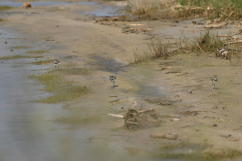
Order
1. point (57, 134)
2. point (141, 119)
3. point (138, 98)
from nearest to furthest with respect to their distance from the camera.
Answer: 1. point (57, 134)
2. point (141, 119)
3. point (138, 98)

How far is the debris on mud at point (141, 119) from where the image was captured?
16.9 ft

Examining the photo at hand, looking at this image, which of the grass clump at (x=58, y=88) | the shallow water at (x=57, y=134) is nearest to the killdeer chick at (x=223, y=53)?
the grass clump at (x=58, y=88)

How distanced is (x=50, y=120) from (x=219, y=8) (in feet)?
28.4

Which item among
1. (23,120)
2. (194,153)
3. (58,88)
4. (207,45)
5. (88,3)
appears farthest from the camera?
(88,3)

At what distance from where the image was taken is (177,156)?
14.3 feet

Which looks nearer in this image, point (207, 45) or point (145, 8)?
point (207, 45)

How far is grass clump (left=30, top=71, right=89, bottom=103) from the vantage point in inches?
252

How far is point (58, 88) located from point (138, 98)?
1162 mm

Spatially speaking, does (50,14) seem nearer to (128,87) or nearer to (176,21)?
(176,21)

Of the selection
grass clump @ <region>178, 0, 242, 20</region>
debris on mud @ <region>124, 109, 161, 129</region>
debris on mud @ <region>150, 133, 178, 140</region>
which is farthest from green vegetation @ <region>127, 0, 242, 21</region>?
debris on mud @ <region>150, 133, 178, 140</region>

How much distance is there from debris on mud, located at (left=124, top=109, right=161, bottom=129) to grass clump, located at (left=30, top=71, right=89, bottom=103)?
109 centimetres

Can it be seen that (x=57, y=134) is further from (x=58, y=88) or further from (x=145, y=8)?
(x=145, y=8)

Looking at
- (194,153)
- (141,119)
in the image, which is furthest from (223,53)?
(194,153)

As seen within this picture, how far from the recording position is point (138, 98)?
6.25 meters
